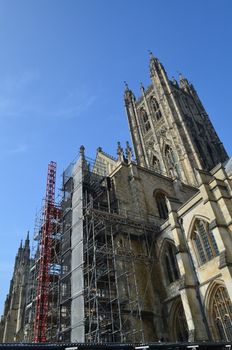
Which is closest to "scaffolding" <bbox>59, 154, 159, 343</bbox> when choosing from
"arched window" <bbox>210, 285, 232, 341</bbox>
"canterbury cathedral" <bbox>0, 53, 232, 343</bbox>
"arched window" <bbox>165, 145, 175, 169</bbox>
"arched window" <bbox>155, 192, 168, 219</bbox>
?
"canterbury cathedral" <bbox>0, 53, 232, 343</bbox>

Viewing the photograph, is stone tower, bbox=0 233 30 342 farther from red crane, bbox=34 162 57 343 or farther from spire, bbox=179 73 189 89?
spire, bbox=179 73 189 89

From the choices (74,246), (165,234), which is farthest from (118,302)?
(165,234)

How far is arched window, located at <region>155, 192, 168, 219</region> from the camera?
25438 millimetres

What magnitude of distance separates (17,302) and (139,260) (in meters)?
18.1

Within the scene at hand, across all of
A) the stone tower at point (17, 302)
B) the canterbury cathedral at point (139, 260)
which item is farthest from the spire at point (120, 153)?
the stone tower at point (17, 302)

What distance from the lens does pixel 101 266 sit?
19219 millimetres

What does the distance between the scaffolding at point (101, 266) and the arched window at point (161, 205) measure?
252 cm

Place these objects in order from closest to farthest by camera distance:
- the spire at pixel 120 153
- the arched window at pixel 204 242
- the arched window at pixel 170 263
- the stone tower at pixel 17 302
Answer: the arched window at pixel 204 242 < the arched window at pixel 170 263 < the spire at pixel 120 153 < the stone tower at pixel 17 302

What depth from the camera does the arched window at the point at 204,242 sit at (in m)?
17.6

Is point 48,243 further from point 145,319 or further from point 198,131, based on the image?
point 198,131

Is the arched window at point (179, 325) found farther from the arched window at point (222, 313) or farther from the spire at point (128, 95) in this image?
the spire at point (128, 95)

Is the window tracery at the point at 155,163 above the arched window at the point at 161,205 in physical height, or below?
above

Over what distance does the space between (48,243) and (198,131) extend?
90.8ft

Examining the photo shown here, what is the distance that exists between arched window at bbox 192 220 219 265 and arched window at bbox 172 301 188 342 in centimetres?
311
